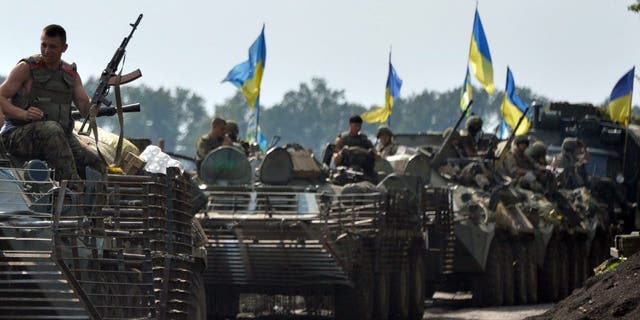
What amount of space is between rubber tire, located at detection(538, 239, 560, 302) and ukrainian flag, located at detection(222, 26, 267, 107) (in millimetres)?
7497

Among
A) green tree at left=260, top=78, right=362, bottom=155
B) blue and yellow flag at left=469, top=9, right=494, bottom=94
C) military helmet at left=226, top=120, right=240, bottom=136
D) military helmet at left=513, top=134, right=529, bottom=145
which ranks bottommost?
military helmet at left=226, top=120, right=240, bottom=136

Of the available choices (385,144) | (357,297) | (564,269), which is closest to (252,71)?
(385,144)

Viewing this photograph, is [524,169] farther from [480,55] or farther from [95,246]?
[95,246]

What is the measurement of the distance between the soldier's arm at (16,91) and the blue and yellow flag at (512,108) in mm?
24994

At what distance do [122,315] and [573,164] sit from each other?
22594mm

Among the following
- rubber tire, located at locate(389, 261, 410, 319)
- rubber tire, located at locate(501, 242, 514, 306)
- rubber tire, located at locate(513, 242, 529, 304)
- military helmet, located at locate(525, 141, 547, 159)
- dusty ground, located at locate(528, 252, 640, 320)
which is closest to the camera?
dusty ground, located at locate(528, 252, 640, 320)

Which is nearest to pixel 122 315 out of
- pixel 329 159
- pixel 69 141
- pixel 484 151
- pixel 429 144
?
pixel 69 141

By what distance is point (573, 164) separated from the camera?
111ft

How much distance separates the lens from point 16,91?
1318 cm

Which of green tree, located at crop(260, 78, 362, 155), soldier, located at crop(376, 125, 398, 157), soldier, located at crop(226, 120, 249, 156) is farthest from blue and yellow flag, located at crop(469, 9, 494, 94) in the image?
green tree, located at crop(260, 78, 362, 155)

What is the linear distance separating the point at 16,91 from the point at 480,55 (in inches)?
1013

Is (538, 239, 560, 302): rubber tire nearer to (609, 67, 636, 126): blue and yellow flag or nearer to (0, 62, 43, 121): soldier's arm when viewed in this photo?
(609, 67, 636, 126): blue and yellow flag

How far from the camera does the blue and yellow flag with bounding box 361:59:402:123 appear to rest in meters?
39.3

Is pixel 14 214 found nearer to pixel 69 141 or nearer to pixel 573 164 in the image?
pixel 69 141
